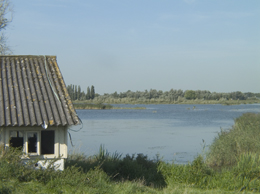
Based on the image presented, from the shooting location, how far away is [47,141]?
10.1 metres

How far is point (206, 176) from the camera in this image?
1297 cm

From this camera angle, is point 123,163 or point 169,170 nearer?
point 169,170

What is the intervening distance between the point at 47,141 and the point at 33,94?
1.46 metres

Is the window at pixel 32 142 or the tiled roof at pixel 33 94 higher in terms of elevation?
the tiled roof at pixel 33 94

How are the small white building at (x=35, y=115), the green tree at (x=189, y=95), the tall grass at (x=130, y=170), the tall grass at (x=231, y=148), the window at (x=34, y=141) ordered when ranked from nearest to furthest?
the small white building at (x=35, y=115)
the window at (x=34, y=141)
the tall grass at (x=130, y=170)
the tall grass at (x=231, y=148)
the green tree at (x=189, y=95)

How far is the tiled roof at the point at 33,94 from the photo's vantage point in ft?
31.8

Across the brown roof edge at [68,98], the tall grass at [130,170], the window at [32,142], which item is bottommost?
the tall grass at [130,170]

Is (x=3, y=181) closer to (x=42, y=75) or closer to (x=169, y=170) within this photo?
(x=42, y=75)

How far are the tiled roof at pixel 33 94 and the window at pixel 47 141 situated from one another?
0.50 m

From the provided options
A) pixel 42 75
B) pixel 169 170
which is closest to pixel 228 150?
pixel 169 170

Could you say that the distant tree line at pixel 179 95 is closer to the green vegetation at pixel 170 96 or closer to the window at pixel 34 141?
the green vegetation at pixel 170 96

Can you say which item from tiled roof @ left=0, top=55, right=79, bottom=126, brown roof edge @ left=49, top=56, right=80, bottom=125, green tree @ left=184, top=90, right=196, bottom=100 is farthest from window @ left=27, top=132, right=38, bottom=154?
green tree @ left=184, top=90, right=196, bottom=100

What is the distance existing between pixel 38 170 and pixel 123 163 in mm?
5986

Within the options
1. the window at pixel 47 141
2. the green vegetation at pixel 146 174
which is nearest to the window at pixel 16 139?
the window at pixel 47 141
